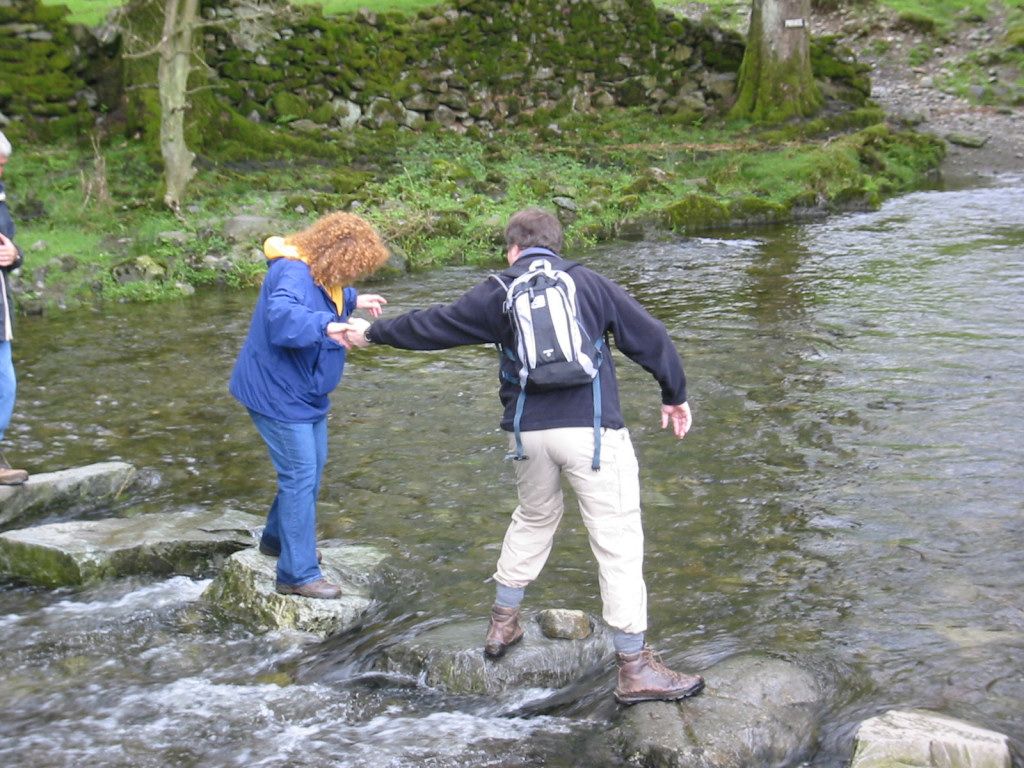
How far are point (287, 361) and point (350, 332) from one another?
1.60 feet

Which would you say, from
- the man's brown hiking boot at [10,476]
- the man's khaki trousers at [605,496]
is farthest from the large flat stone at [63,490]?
the man's khaki trousers at [605,496]

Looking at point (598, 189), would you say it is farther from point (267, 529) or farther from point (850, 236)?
point (267, 529)

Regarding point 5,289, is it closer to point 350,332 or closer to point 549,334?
point 350,332

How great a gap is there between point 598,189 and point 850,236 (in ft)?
13.1

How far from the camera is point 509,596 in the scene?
520cm

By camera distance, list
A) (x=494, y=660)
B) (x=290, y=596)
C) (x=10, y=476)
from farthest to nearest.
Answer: (x=10, y=476) → (x=290, y=596) → (x=494, y=660)

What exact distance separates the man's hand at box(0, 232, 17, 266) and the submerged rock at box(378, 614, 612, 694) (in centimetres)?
343

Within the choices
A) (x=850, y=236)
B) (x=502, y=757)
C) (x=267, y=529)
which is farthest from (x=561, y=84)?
(x=502, y=757)

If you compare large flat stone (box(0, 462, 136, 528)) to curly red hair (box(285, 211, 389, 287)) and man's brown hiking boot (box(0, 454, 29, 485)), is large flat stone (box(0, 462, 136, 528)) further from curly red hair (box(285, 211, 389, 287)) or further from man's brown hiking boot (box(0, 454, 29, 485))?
curly red hair (box(285, 211, 389, 287))

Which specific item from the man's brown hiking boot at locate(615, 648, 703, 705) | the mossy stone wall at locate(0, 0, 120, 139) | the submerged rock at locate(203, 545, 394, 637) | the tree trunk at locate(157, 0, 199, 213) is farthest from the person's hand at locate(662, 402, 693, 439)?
the mossy stone wall at locate(0, 0, 120, 139)

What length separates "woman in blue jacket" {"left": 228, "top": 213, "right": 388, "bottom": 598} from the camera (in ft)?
17.4

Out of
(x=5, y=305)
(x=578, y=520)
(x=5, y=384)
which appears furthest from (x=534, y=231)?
(x=5, y=384)

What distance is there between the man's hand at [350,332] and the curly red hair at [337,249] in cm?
33

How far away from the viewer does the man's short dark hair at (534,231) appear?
4895 mm
